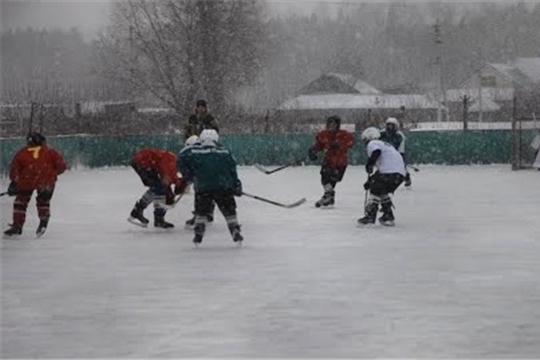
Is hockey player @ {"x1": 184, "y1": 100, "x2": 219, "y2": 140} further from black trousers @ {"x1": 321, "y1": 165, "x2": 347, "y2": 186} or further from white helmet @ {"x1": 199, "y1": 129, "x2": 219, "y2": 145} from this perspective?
white helmet @ {"x1": 199, "y1": 129, "x2": 219, "y2": 145}

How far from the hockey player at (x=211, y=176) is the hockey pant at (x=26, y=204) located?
2318 mm

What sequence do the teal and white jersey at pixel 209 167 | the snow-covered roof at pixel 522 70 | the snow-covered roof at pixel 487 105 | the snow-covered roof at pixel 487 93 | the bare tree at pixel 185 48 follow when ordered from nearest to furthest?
1. the teal and white jersey at pixel 209 167
2. the bare tree at pixel 185 48
3. the snow-covered roof at pixel 487 105
4. the snow-covered roof at pixel 487 93
5. the snow-covered roof at pixel 522 70

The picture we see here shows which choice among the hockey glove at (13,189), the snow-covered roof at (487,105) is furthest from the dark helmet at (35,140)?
the snow-covered roof at (487,105)

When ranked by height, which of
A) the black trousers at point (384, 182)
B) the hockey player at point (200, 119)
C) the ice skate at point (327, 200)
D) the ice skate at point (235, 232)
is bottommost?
the ice skate at point (327, 200)

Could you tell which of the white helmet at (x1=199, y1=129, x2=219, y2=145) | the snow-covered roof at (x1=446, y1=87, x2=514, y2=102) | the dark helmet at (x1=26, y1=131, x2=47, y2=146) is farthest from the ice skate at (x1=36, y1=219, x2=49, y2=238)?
the snow-covered roof at (x1=446, y1=87, x2=514, y2=102)

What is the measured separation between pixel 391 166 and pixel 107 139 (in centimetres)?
2101

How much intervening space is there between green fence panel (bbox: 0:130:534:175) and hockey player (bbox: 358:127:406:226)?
64.5 feet

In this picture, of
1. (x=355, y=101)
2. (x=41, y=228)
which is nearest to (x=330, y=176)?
(x=41, y=228)

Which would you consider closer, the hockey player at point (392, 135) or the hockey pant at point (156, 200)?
the hockey pant at point (156, 200)

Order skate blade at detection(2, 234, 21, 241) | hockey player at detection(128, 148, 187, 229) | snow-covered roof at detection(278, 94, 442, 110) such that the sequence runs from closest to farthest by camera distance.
→ skate blade at detection(2, 234, 21, 241) → hockey player at detection(128, 148, 187, 229) → snow-covered roof at detection(278, 94, 442, 110)

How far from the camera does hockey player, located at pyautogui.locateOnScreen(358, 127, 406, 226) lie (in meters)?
16.0

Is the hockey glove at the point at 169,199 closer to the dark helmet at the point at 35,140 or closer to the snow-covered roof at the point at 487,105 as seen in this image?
the dark helmet at the point at 35,140

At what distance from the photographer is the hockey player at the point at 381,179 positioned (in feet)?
52.6

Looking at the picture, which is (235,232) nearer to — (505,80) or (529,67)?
(505,80)
